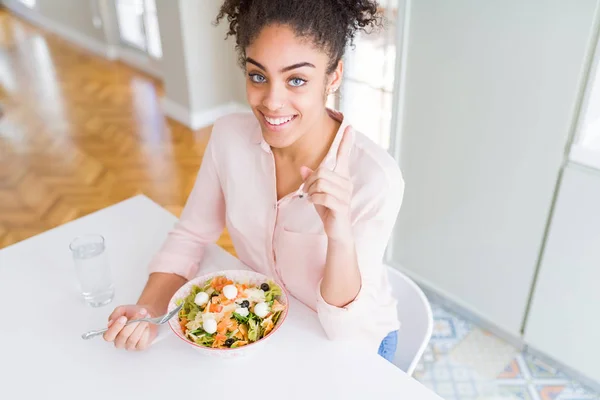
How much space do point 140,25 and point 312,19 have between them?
13.3 feet

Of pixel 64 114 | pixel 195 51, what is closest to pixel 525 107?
pixel 195 51

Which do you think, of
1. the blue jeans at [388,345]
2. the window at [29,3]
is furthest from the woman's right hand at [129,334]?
the window at [29,3]

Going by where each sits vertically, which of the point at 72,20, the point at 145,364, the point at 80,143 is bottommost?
the point at 80,143

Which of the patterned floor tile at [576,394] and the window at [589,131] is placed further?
the patterned floor tile at [576,394]

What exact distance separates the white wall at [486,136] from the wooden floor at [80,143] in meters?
1.07

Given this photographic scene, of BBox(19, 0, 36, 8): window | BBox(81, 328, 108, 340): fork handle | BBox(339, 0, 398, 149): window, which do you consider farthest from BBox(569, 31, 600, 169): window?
BBox(19, 0, 36, 8): window

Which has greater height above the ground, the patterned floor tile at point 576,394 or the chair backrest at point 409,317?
the chair backrest at point 409,317

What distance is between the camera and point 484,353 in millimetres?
2117

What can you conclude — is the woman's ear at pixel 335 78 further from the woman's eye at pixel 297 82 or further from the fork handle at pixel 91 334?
the fork handle at pixel 91 334

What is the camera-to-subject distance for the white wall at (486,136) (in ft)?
5.37

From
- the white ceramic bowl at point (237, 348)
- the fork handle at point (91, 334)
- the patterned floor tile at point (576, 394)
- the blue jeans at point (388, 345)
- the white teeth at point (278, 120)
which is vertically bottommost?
the patterned floor tile at point (576, 394)

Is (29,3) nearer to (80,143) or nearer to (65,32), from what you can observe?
(65,32)

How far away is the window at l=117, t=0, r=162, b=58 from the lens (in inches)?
174

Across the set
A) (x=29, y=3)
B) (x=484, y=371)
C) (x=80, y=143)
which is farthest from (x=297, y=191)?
(x=29, y=3)
